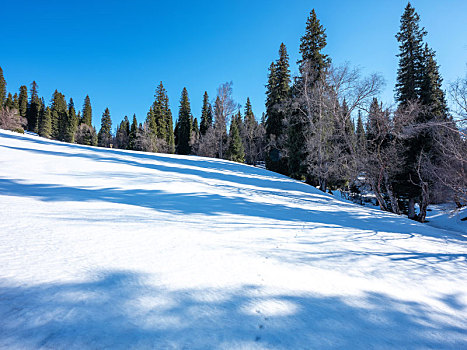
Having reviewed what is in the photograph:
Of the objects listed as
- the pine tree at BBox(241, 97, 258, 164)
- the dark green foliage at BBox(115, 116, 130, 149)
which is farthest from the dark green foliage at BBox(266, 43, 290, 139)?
the dark green foliage at BBox(115, 116, 130, 149)

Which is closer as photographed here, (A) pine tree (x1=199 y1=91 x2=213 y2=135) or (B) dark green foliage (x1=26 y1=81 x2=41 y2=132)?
(A) pine tree (x1=199 y1=91 x2=213 y2=135)

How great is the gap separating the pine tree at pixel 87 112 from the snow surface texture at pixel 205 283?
63.4 metres

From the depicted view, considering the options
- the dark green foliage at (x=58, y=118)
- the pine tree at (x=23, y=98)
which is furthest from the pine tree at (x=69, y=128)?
the pine tree at (x=23, y=98)

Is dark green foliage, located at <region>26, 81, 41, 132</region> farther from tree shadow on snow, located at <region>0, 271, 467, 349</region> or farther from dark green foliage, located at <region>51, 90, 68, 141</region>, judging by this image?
tree shadow on snow, located at <region>0, 271, 467, 349</region>

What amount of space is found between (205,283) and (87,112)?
225 feet

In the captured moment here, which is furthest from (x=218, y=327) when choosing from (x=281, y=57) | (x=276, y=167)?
(x=281, y=57)

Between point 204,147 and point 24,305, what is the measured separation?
33.7m

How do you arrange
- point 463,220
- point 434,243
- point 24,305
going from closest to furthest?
point 24,305 → point 434,243 → point 463,220

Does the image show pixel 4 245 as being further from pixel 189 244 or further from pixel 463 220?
pixel 463 220

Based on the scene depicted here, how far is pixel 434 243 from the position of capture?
12.6ft

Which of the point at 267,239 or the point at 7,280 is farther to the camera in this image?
the point at 267,239

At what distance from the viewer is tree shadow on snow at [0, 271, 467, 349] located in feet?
3.56

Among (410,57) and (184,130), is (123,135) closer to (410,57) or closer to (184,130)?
(184,130)

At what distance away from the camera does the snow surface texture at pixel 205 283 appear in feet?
3.83
